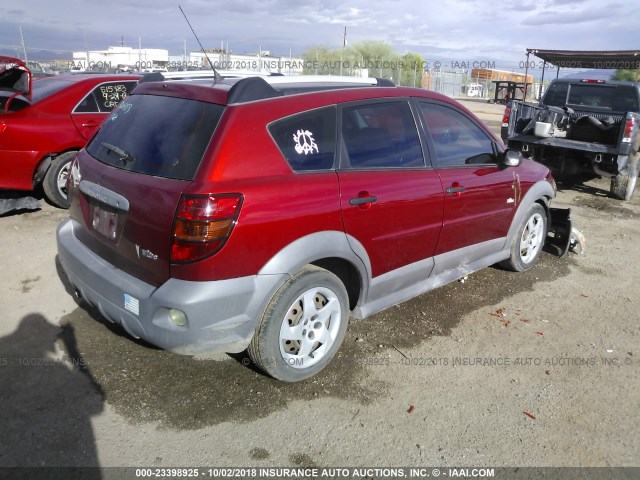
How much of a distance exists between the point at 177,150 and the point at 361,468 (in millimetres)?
1949

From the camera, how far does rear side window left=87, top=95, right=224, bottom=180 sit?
2.95 metres

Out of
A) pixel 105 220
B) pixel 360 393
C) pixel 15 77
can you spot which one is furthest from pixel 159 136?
pixel 15 77

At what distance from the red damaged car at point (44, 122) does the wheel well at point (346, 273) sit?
4086mm

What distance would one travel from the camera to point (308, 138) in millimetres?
3229

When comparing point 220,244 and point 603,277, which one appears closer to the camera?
point 220,244

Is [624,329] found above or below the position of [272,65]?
below

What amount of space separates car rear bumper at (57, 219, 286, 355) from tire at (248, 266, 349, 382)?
107 millimetres

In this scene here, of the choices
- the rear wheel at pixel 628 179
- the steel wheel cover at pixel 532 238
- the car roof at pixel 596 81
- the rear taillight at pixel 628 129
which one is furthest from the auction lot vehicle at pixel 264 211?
the car roof at pixel 596 81

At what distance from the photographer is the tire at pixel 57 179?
6522 millimetres

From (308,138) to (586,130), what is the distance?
7.39m

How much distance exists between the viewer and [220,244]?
2.77m

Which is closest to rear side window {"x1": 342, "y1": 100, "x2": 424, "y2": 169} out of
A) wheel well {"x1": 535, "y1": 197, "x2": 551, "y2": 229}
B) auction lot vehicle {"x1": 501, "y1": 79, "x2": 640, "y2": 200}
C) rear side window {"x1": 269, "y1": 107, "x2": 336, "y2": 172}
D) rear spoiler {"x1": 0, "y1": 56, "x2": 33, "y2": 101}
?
rear side window {"x1": 269, "y1": 107, "x2": 336, "y2": 172}

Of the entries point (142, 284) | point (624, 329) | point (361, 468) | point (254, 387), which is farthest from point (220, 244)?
point (624, 329)

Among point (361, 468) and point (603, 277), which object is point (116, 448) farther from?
point (603, 277)
